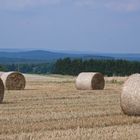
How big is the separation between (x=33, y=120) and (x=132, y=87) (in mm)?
3378

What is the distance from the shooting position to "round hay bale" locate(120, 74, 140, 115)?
1491 centimetres

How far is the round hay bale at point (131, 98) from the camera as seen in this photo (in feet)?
48.9

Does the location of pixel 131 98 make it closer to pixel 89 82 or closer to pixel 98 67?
pixel 89 82

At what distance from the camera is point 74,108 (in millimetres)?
17000

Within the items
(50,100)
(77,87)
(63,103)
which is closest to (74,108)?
(63,103)

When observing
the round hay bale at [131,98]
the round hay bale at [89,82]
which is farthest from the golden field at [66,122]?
the round hay bale at [89,82]

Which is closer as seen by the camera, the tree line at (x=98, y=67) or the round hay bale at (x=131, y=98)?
the round hay bale at (x=131, y=98)

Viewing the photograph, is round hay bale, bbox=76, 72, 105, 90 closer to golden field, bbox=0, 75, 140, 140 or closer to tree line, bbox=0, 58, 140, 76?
golden field, bbox=0, 75, 140, 140

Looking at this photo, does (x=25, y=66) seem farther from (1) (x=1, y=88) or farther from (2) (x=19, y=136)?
(2) (x=19, y=136)

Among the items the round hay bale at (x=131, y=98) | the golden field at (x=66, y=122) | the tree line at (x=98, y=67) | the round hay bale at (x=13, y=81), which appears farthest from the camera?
the tree line at (x=98, y=67)

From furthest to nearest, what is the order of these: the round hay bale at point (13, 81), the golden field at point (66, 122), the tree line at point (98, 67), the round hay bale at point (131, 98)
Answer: the tree line at point (98, 67), the round hay bale at point (13, 81), the round hay bale at point (131, 98), the golden field at point (66, 122)

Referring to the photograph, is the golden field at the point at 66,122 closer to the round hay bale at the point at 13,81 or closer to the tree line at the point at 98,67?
the round hay bale at the point at 13,81

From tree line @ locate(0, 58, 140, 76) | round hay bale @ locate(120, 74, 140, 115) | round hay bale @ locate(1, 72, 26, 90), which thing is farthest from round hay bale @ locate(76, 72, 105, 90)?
tree line @ locate(0, 58, 140, 76)

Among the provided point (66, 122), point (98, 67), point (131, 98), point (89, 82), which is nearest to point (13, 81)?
point (89, 82)
